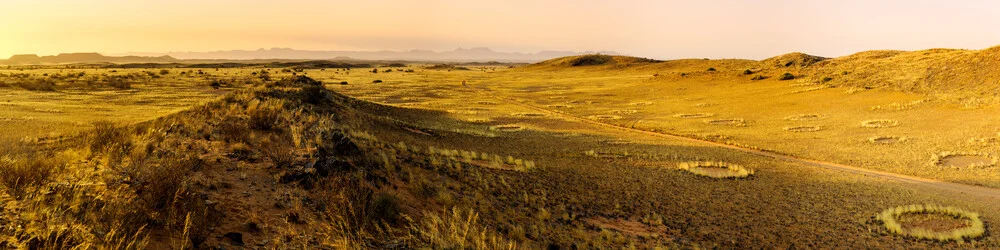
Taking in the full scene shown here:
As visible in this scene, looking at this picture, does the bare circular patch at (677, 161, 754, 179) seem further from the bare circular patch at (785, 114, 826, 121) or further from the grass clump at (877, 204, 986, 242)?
the bare circular patch at (785, 114, 826, 121)

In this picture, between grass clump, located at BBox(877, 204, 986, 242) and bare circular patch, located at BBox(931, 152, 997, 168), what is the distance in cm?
771

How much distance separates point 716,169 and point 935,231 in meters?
6.69

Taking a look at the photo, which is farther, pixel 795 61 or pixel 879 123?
pixel 795 61

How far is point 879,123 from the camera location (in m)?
Answer: 27.6

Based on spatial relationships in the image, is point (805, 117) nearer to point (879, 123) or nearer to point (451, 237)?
point (879, 123)

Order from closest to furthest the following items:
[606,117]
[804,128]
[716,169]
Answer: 1. [716,169]
2. [804,128]
3. [606,117]

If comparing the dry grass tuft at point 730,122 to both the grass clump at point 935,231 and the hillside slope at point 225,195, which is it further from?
the hillside slope at point 225,195

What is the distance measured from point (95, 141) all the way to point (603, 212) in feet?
37.0

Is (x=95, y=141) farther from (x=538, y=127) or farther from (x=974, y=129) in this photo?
(x=974, y=129)

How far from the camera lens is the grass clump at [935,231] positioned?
34.6ft

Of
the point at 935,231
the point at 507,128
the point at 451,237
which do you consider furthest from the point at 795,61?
the point at 451,237

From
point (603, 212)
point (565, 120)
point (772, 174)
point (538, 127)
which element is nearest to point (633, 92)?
point (565, 120)

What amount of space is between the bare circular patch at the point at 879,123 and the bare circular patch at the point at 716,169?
15.8 metres

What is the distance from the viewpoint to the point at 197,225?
211 inches
